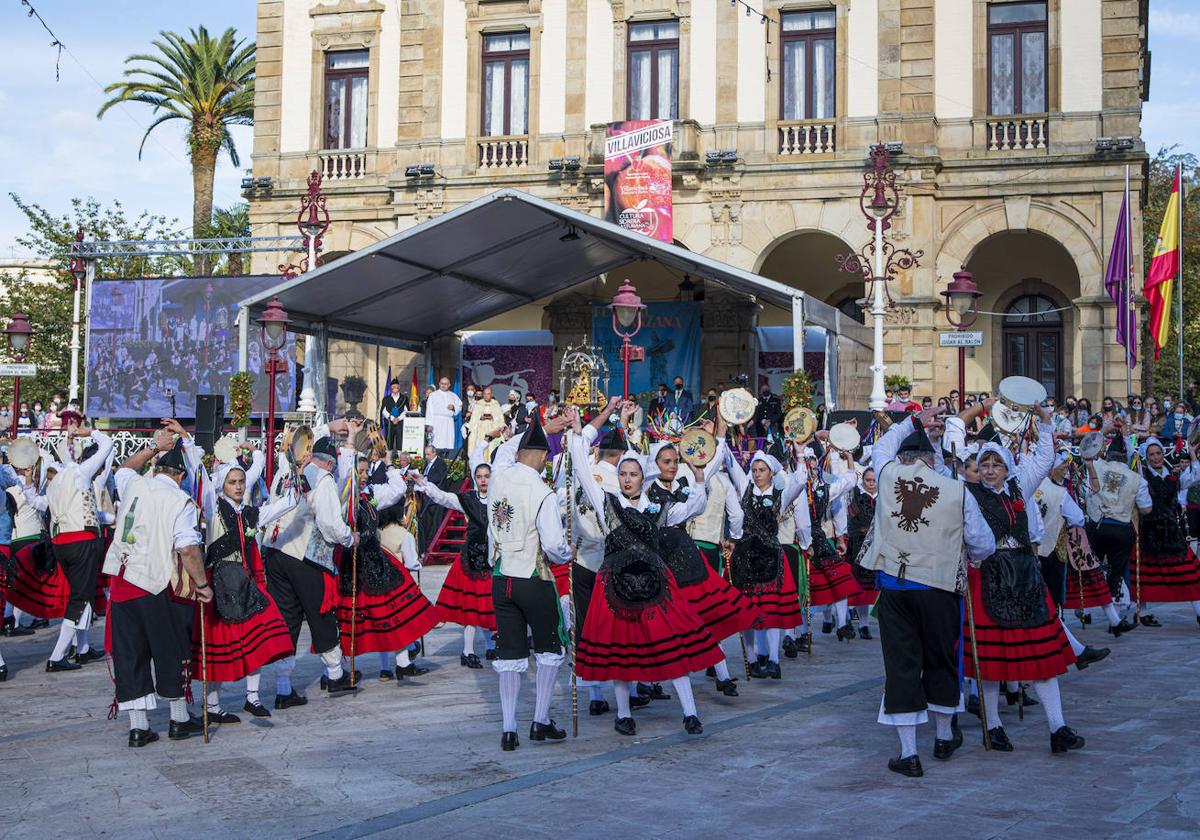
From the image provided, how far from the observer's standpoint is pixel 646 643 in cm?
839

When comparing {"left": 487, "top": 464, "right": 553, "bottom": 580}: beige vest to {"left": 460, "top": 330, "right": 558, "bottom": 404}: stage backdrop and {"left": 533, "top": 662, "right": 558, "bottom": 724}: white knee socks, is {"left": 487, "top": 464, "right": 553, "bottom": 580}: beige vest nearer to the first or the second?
{"left": 533, "top": 662, "right": 558, "bottom": 724}: white knee socks

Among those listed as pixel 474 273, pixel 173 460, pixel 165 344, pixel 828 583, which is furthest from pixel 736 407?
pixel 165 344

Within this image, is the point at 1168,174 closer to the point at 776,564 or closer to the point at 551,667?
the point at 776,564

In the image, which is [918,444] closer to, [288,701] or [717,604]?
[717,604]

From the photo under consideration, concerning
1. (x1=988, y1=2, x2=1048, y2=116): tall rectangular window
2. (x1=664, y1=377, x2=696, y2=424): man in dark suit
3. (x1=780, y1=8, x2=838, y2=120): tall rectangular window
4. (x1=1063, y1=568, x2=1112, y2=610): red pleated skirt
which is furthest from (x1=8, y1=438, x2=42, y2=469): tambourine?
(x1=988, y1=2, x2=1048, y2=116): tall rectangular window

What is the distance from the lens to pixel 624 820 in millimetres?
6367

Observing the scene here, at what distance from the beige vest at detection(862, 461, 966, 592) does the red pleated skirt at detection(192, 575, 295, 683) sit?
4.23 metres

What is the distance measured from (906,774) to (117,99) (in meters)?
36.5

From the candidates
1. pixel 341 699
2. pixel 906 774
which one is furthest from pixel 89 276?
pixel 906 774

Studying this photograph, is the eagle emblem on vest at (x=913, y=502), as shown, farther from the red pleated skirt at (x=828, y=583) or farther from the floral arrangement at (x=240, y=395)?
the floral arrangement at (x=240, y=395)

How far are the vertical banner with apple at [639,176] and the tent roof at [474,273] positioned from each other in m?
3.01

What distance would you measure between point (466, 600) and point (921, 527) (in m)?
4.67

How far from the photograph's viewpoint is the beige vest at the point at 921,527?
7531 millimetres

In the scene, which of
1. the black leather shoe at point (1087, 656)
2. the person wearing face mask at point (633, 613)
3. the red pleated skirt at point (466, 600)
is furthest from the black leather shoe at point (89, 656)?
the black leather shoe at point (1087, 656)
